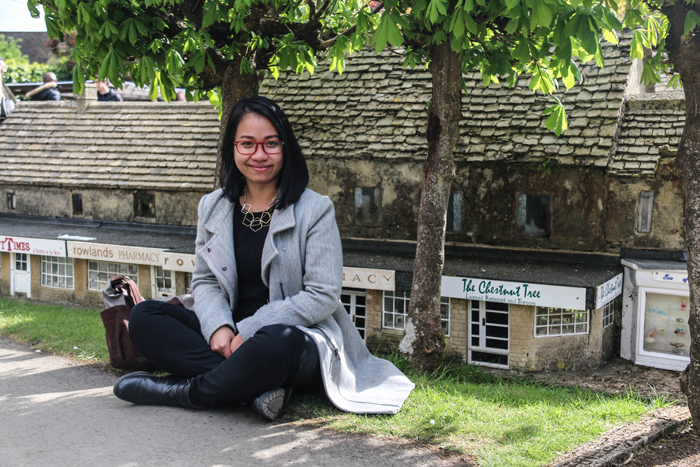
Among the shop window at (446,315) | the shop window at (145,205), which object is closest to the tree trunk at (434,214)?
the shop window at (446,315)

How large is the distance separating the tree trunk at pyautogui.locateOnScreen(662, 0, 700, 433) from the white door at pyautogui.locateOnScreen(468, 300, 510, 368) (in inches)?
256

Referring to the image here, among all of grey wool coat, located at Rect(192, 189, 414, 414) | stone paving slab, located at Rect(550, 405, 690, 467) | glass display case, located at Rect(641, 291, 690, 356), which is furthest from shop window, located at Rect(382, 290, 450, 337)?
grey wool coat, located at Rect(192, 189, 414, 414)

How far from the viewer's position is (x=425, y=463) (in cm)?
378

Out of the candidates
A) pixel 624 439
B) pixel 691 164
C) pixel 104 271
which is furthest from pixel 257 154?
pixel 104 271

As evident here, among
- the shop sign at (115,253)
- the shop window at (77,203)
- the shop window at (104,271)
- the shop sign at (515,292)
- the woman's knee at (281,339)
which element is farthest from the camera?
the shop window at (77,203)

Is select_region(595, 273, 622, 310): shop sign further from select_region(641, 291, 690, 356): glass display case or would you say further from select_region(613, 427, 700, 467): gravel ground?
select_region(613, 427, 700, 467): gravel ground

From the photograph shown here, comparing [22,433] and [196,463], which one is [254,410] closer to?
[196,463]

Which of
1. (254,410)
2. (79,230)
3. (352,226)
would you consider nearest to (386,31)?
(254,410)

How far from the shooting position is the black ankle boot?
4.24 meters

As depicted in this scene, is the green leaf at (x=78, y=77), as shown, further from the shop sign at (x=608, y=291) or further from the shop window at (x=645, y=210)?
the shop window at (x=645, y=210)

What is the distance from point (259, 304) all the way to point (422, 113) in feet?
29.1

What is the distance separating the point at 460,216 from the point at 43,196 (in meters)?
10.6

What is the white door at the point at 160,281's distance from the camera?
14211mm

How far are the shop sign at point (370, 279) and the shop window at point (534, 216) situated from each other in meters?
2.94
